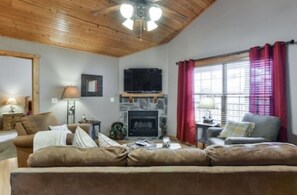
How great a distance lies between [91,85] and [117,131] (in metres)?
1.43

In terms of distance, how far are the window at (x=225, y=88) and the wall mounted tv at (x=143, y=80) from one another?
3.86ft

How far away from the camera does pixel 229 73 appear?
5.04 meters

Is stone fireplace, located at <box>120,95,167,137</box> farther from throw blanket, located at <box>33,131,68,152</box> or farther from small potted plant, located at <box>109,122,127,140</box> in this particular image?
throw blanket, located at <box>33,131,68,152</box>

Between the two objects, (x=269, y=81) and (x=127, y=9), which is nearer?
(x=127, y=9)

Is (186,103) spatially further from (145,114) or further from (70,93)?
(70,93)

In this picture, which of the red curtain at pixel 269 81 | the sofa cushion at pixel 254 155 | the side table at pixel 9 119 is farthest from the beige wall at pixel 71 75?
the sofa cushion at pixel 254 155

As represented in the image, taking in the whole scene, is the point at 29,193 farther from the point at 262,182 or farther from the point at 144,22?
the point at 144,22

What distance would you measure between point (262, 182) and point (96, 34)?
4394 mm

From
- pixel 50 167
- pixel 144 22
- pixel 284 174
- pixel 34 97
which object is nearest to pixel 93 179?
pixel 50 167

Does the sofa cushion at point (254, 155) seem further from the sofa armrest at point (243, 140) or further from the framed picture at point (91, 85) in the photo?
the framed picture at point (91, 85)

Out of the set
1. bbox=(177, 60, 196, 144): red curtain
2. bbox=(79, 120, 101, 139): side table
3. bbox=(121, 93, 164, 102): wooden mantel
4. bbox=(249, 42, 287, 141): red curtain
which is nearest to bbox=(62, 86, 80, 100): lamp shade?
bbox=(79, 120, 101, 139): side table

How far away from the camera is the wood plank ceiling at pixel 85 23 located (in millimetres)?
3748

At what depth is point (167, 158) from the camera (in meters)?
1.71

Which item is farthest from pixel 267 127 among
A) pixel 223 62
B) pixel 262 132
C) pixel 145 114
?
pixel 145 114
